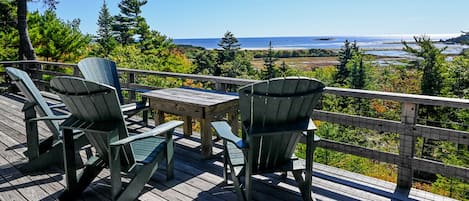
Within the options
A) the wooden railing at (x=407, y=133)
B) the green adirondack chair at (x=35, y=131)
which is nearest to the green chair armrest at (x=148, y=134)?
the green adirondack chair at (x=35, y=131)

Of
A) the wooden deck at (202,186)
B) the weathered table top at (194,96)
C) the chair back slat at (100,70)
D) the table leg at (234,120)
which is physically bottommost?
the wooden deck at (202,186)

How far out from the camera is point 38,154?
3.08m

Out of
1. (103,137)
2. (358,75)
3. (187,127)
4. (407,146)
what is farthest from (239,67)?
(103,137)

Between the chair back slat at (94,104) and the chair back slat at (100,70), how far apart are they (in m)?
1.53

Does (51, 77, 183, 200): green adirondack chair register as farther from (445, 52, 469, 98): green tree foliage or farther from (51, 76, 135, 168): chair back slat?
(445, 52, 469, 98): green tree foliage

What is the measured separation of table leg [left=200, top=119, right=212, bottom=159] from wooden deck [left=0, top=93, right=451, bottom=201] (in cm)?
9

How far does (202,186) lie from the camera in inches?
109

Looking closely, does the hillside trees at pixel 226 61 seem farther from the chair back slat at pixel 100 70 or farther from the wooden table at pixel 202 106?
the wooden table at pixel 202 106

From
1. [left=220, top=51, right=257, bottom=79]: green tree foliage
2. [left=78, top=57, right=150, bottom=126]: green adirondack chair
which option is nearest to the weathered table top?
[left=78, top=57, right=150, bottom=126]: green adirondack chair

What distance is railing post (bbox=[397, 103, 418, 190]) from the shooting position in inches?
101

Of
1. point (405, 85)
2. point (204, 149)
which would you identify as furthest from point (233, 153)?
point (405, 85)

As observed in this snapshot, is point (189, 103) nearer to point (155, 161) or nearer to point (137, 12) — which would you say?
point (155, 161)

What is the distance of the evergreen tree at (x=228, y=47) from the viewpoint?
129 feet

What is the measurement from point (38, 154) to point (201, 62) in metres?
34.6
